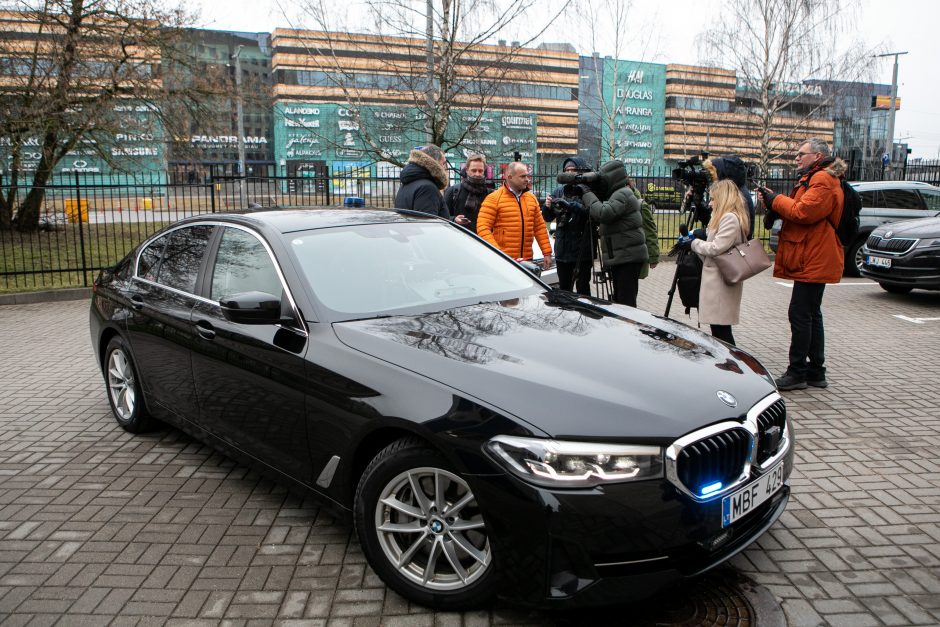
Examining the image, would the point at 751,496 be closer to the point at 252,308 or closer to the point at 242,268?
the point at 252,308

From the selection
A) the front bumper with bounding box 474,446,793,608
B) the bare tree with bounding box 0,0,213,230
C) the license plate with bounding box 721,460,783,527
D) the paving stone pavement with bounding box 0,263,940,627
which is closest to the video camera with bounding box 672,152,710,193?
the paving stone pavement with bounding box 0,263,940,627

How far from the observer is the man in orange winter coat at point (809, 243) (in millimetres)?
5633

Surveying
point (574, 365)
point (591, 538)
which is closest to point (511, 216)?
point (574, 365)

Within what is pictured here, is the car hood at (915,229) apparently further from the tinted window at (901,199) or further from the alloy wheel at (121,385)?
the alloy wheel at (121,385)

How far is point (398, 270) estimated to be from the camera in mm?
3863

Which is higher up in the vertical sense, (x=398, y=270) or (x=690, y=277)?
(x=398, y=270)

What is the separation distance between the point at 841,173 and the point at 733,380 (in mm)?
3484

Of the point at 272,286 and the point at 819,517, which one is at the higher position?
the point at 272,286

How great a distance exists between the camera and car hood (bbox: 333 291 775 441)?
8.48ft

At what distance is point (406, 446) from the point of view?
280 centimetres

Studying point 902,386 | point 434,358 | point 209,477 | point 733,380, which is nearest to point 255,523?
point 209,477

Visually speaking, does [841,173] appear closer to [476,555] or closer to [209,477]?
[476,555]

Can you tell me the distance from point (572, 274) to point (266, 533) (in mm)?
4942

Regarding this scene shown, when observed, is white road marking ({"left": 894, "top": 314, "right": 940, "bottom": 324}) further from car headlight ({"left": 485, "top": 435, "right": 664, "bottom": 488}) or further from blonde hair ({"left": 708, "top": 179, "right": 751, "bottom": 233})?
car headlight ({"left": 485, "top": 435, "right": 664, "bottom": 488})
